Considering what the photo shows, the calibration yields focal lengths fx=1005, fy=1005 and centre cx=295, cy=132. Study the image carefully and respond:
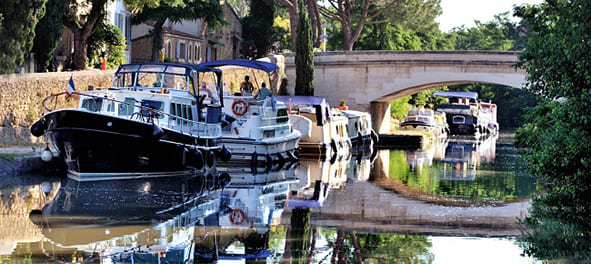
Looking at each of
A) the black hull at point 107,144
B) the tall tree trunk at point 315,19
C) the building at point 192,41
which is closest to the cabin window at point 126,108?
the black hull at point 107,144

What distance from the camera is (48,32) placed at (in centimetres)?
3006

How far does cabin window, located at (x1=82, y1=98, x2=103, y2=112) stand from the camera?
2183 centimetres

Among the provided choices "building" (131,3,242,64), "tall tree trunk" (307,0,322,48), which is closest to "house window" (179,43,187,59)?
"building" (131,3,242,64)

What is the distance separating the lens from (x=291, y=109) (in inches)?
1382

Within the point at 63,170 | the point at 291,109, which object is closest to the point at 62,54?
the point at 291,109

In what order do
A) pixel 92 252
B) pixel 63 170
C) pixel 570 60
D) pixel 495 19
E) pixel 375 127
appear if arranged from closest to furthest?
pixel 92 252 → pixel 570 60 → pixel 63 170 → pixel 375 127 → pixel 495 19

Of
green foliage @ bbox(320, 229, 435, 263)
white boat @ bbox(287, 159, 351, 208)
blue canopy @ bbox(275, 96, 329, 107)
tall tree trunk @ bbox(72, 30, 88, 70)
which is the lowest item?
green foliage @ bbox(320, 229, 435, 263)

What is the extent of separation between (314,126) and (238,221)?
718 inches

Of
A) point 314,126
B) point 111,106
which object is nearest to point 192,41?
point 314,126

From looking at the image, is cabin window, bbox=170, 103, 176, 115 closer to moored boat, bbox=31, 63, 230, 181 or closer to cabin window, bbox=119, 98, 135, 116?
moored boat, bbox=31, 63, 230, 181

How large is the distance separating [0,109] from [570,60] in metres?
14.6

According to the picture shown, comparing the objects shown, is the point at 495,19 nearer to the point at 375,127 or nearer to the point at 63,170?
the point at 375,127

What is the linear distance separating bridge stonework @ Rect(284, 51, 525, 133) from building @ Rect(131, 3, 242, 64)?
6357mm

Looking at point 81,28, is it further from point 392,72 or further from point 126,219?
point 392,72
